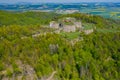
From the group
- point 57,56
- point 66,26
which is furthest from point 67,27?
point 57,56

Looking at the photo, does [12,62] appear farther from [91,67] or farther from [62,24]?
[62,24]

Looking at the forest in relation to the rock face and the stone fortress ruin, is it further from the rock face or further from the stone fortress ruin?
the rock face

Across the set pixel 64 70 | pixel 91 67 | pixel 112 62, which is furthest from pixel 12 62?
pixel 112 62

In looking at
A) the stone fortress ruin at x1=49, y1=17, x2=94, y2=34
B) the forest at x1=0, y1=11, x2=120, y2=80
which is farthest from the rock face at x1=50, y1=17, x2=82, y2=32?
the forest at x1=0, y1=11, x2=120, y2=80

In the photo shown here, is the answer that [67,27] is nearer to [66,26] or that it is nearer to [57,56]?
[66,26]

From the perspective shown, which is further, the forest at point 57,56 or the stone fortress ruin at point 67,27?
the stone fortress ruin at point 67,27

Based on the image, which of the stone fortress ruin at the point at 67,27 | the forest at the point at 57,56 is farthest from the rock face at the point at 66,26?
the forest at the point at 57,56

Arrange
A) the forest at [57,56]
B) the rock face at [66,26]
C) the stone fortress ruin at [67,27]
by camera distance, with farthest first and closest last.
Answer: the rock face at [66,26] → the stone fortress ruin at [67,27] → the forest at [57,56]

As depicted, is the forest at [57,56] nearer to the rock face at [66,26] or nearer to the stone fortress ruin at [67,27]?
the stone fortress ruin at [67,27]
